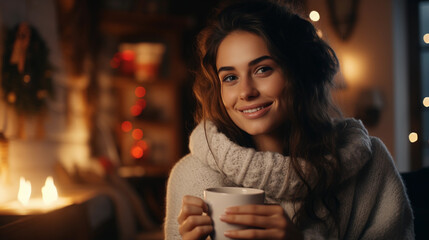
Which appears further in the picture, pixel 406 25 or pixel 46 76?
pixel 406 25

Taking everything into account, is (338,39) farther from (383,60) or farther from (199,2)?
(199,2)

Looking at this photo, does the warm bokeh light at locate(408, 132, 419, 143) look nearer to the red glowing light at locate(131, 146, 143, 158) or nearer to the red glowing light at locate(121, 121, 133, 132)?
the red glowing light at locate(131, 146, 143, 158)

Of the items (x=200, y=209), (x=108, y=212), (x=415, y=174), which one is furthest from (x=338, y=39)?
(x=200, y=209)

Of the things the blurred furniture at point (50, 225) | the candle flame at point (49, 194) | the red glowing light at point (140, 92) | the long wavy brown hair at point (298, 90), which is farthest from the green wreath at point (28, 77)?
the red glowing light at point (140, 92)

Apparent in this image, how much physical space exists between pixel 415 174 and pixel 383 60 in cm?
322

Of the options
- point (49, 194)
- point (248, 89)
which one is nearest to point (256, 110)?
point (248, 89)

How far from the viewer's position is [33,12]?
8.57 feet

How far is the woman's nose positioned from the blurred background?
5.27ft

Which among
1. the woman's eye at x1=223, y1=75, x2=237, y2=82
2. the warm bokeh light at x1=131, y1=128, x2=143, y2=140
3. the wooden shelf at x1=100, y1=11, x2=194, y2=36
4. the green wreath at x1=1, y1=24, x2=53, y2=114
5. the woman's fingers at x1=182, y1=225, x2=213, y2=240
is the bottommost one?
the warm bokeh light at x1=131, y1=128, x2=143, y2=140

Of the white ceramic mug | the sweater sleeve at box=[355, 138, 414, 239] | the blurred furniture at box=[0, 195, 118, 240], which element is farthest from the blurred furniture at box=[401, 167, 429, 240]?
the blurred furniture at box=[0, 195, 118, 240]

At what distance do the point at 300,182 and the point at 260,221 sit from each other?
15.0 inches

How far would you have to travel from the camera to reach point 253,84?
1143mm

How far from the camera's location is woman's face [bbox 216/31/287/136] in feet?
3.74

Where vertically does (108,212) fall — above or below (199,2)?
below
